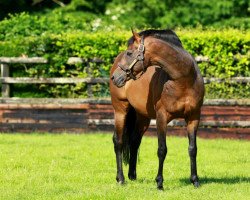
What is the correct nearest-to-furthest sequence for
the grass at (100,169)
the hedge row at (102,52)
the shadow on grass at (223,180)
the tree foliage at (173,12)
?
the grass at (100,169) → the shadow on grass at (223,180) → the hedge row at (102,52) → the tree foliage at (173,12)

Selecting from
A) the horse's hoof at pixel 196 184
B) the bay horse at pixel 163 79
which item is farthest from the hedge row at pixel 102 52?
the horse's hoof at pixel 196 184

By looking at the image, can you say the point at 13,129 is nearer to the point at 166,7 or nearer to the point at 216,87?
the point at 216,87

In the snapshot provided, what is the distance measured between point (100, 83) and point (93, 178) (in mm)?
7712

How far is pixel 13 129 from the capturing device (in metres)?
19.3

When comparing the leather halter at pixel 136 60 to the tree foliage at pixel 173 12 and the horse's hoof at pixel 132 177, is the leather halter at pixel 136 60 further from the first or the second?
the tree foliage at pixel 173 12

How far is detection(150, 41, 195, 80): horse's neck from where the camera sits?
10.8m

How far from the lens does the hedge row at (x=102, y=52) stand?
1908 centimetres

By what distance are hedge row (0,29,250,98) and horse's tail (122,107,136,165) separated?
6854 millimetres

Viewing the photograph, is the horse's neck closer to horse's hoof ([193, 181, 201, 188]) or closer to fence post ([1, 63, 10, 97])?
horse's hoof ([193, 181, 201, 188])

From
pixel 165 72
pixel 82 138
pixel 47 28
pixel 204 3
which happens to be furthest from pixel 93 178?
pixel 204 3

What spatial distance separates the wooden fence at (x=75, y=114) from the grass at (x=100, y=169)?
44cm

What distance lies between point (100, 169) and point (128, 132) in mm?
1156

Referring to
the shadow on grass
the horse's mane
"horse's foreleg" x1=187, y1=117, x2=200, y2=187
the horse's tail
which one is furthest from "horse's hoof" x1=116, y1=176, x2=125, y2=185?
the horse's mane

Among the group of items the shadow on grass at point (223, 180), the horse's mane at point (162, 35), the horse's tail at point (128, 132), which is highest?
the horse's mane at point (162, 35)
